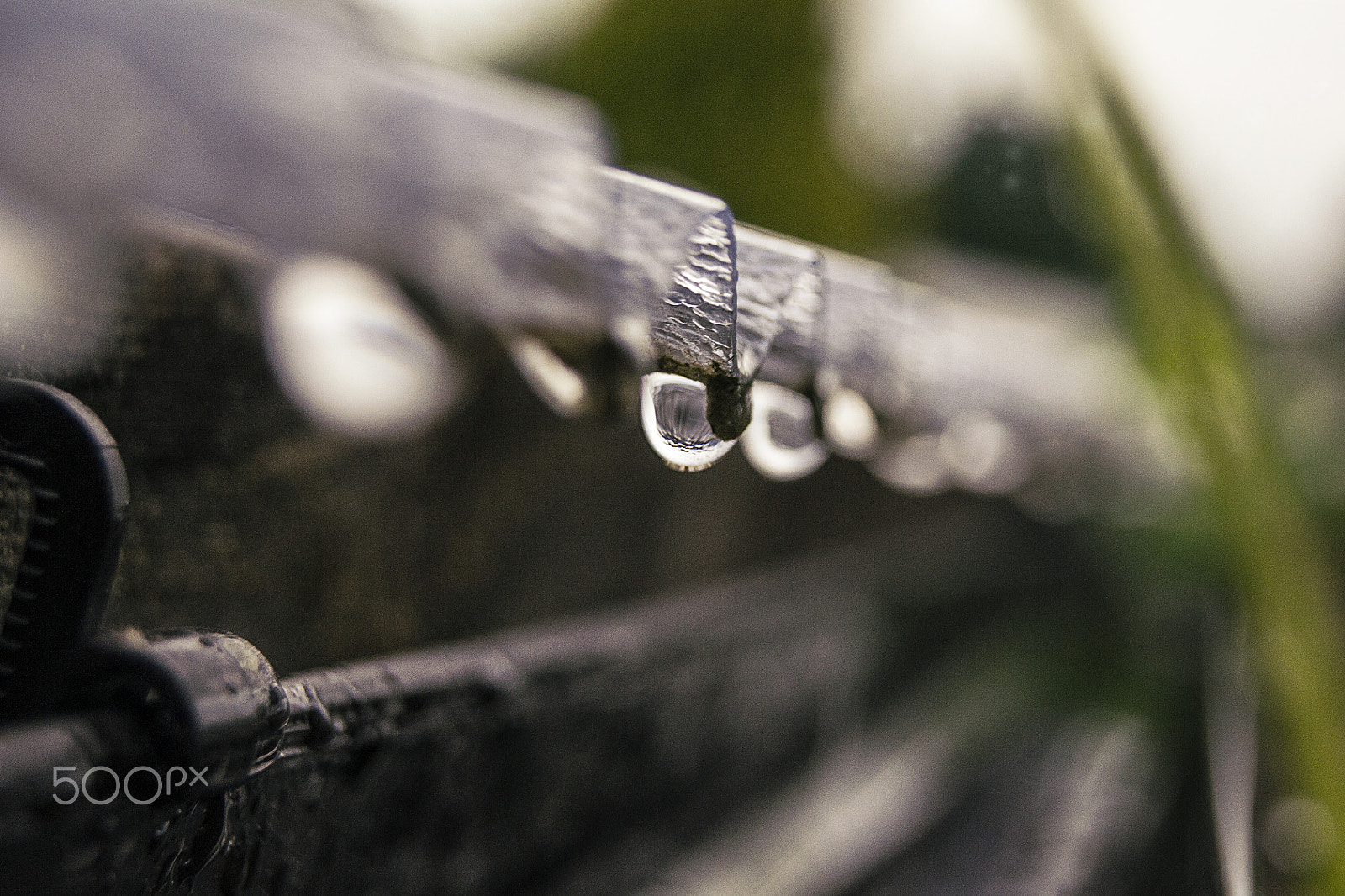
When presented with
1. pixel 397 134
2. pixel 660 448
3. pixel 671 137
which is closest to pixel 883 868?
pixel 660 448

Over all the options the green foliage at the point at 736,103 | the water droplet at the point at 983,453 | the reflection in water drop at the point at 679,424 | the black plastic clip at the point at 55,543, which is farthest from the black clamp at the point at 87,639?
the green foliage at the point at 736,103

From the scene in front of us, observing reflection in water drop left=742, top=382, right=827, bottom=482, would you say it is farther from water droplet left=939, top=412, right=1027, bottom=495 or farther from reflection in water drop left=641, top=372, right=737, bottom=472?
water droplet left=939, top=412, right=1027, bottom=495

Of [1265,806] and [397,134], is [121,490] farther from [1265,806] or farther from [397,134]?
[1265,806]

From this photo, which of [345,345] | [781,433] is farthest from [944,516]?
[781,433]

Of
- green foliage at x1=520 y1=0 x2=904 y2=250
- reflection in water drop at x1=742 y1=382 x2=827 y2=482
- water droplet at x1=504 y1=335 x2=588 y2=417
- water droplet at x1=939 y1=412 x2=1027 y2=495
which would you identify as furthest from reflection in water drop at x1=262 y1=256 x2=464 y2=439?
green foliage at x1=520 y1=0 x2=904 y2=250

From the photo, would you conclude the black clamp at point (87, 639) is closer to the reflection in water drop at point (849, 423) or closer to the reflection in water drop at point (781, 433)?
the reflection in water drop at point (781, 433)

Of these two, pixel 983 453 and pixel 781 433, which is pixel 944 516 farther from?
pixel 781 433
